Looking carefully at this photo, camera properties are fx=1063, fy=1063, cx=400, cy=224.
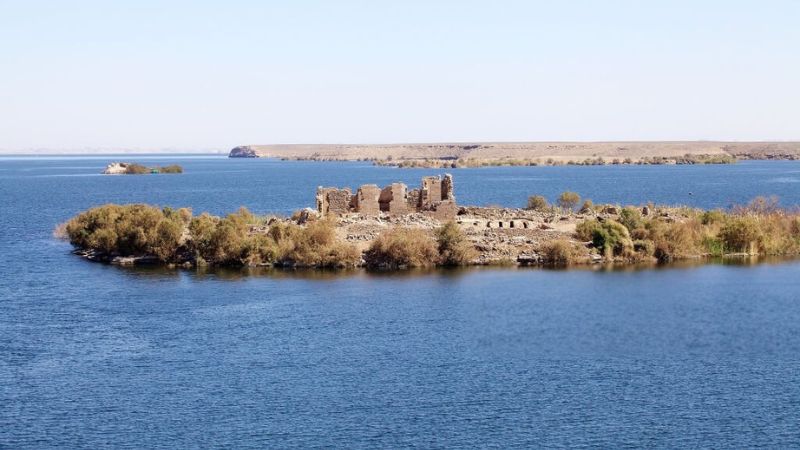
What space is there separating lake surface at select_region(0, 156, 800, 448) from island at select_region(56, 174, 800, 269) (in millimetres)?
2642

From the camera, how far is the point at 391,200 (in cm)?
6862

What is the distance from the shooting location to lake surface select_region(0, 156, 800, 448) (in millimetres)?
30219

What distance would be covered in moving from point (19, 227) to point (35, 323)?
45.4 metres

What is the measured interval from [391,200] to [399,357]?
31424 mm

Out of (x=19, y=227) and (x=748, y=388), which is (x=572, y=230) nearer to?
(x=748, y=388)

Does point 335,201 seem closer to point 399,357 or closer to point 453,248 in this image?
point 453,248

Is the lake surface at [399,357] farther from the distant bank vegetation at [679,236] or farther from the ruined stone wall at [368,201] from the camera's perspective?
the ruined stone wall at [368,201]

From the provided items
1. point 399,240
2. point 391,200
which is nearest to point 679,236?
point 399,240

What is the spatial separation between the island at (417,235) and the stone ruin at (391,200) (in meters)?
0.07

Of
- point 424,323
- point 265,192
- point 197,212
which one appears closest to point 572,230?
point 424,323

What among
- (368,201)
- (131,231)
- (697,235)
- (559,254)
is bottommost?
(559,254)

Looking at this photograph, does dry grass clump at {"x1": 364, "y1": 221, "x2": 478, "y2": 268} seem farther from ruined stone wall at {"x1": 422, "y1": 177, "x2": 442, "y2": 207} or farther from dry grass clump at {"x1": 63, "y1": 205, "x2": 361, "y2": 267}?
ruined stone wall at {"x1": 422, "y1": 177, "x2": 442, "y2": 207}

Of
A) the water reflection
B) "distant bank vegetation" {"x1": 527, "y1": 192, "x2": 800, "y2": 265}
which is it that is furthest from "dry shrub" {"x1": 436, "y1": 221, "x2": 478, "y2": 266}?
"distant bank vegetation" {"x1": 527, "y1": 192, "x2": 800, "y2": 265}

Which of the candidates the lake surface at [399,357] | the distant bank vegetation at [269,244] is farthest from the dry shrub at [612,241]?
the distant bank vegetation at [269,244]
